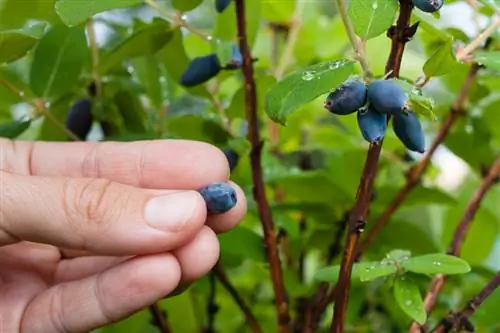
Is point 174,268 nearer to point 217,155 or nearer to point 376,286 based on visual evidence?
point 217,155

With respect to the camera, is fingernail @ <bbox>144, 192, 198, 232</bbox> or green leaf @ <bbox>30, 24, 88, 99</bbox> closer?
fingernail @ <bbox>144, 192, 198, 232</bbox>

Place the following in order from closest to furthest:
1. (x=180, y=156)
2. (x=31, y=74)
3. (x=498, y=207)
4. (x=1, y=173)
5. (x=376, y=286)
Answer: (x=1, y=173)
(x=180, y=156)
(x=31, y=74)
(x=376, y=286)
(x=498, y=207)

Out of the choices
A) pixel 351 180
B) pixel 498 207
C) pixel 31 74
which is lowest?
pixel 498 207

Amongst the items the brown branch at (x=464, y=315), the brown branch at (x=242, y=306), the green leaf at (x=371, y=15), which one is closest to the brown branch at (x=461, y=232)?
the brown branch at (x=464, y=315)

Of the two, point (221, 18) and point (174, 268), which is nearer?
point (174, 268)

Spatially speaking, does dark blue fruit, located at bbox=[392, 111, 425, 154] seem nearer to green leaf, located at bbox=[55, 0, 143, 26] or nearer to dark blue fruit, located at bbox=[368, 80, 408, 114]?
dark blue fruit, located at bbox=[368, 80, 408, 114]

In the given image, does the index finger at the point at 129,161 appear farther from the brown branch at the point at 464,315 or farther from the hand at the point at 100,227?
the brown branch at the point at 464,315

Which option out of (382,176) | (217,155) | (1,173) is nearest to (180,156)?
(217,155)

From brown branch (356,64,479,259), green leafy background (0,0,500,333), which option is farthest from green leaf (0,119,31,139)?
brown branch (356,64,479,259)
